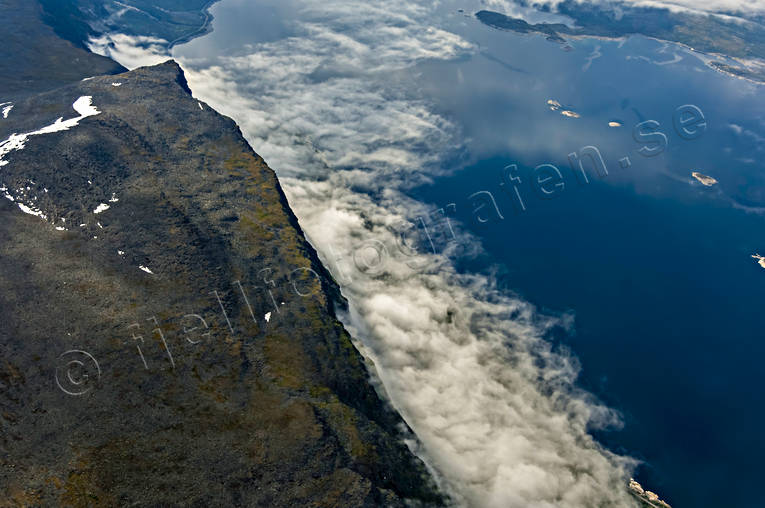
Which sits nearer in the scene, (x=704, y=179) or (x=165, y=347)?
(x=165, y=347)

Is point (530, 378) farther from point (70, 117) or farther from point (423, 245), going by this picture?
point (70, 117)

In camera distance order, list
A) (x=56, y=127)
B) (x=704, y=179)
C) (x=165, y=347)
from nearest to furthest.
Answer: (x=165, y=347)
(x=56, y=127)
(x=704, y=179)

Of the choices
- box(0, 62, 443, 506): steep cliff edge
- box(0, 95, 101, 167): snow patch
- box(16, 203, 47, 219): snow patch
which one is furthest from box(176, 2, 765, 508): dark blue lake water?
box(0, 95, 101, 167): snow patch

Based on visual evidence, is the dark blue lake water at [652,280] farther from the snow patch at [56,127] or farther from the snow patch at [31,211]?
the snow patch at [56,127]

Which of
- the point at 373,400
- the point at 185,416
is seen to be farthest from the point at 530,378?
the point at 185,416

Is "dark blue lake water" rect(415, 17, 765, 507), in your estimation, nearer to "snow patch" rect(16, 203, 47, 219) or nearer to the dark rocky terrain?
the dark rocky terrain
